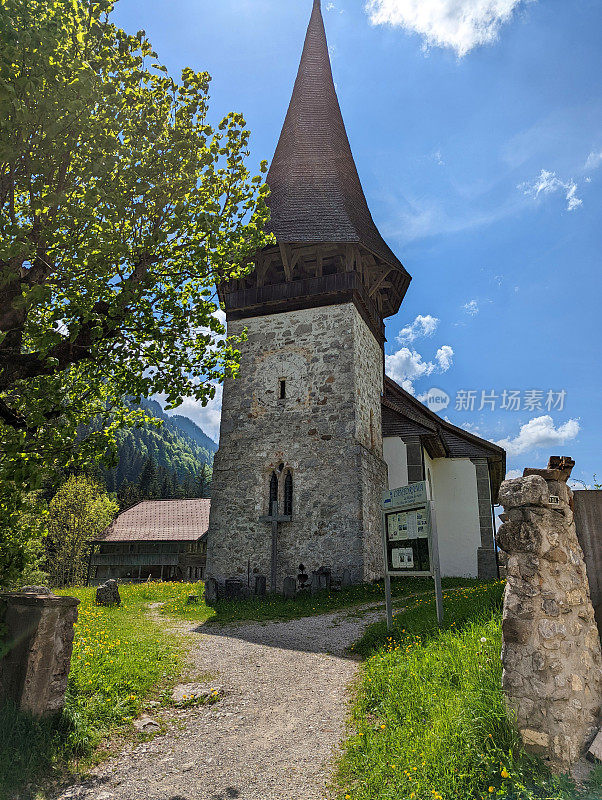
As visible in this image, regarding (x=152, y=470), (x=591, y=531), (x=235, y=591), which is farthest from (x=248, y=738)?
(x=152, y=470)

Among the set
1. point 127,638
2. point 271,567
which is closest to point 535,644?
point 127,638

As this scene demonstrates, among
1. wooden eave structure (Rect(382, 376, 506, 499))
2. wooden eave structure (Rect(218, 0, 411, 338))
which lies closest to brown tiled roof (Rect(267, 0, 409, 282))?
wooden eave structure (Rect(218, 0, 411, 338))

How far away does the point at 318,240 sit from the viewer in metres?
16.7

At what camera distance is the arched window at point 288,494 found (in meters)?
15.2

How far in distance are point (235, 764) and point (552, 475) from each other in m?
3.46

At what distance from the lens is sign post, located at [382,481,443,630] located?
7168mm

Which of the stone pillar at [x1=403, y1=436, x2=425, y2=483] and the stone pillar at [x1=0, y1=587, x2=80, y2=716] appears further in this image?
the stone pillar at [x1=403, y1=436, x2=425, y2=483]

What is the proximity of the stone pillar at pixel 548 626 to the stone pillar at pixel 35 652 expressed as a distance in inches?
145

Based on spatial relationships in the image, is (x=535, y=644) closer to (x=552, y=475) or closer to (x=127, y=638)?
(x=552, y=475)

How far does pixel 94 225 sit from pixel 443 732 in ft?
18.4

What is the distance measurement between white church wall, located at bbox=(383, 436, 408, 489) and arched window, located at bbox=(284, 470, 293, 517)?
3748mm

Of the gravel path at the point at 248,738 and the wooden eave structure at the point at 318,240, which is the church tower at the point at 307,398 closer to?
the wooden eave structure at the point at 318,240

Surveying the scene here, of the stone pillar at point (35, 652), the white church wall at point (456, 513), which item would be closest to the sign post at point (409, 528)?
the stone pillar at point (35, 652)

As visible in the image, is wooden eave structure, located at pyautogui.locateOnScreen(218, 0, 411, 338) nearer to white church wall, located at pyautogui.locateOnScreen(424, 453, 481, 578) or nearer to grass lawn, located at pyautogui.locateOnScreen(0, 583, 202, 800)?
white church wall, located at pyautogui.locateOnScreen(424, 453, 481, 578)
